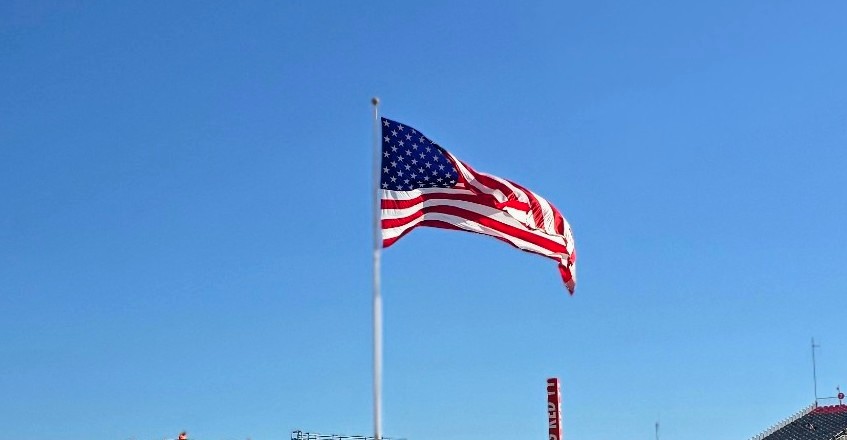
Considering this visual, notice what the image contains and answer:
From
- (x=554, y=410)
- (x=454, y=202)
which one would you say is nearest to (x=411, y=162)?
(x=454, y=202)

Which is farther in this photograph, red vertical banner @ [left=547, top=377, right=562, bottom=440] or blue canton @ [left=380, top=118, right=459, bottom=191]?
red vertical banner @ [left=547, top=377, right=562, bottom=440]

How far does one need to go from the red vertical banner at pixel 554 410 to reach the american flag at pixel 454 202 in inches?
1010

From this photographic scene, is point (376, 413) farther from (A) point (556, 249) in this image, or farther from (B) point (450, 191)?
(A) point (556, 249)

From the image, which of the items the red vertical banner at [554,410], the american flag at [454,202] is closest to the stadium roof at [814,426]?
the red vertical banner at [554,410]

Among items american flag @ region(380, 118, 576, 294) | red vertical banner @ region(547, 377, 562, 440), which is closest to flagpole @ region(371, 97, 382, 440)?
american flag @ region(380, 118, 576, 294)

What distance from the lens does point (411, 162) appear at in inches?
1065

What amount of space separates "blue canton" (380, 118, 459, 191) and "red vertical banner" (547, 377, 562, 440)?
29.5 meters

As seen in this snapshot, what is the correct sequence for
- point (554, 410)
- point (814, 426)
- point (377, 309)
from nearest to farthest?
1. point (377, 309)
2. point (554, 410)
3. point (814, 426)

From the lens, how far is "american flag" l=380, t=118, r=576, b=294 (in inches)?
1050

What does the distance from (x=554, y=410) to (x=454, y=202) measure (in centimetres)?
2946

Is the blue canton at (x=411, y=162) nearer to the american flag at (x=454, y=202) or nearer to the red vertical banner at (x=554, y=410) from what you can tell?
the american flag at (x=454, y=202)

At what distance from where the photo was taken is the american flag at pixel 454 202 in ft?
87.5

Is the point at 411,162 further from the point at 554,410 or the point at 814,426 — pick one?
the point at 814,426

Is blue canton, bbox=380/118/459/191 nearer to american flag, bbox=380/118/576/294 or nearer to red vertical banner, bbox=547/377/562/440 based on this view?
american flag, bbox=380/118/576/294
